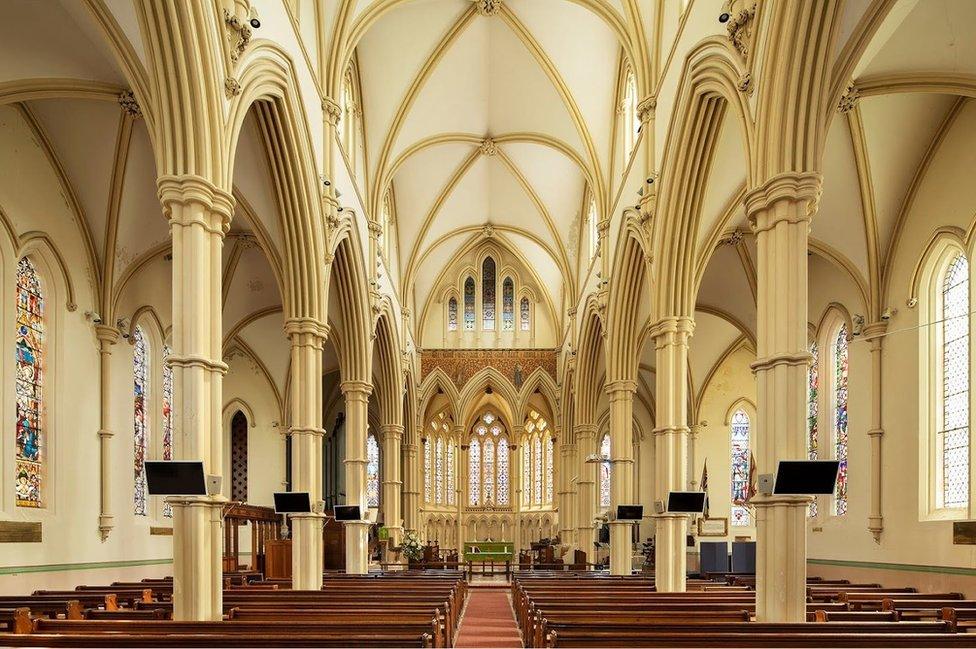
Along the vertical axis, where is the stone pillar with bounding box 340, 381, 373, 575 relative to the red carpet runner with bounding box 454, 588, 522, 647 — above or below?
above

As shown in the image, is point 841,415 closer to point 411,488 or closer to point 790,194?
point 790,194

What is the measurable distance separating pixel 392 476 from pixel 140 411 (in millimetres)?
9855

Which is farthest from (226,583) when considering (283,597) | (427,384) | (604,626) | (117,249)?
(427,384)

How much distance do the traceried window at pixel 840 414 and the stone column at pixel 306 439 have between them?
11.0 meters

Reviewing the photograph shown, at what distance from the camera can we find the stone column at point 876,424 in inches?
656

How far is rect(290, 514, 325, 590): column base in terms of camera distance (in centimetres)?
1524

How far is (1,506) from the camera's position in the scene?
13695mm

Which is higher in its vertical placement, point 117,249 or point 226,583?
point 117,249

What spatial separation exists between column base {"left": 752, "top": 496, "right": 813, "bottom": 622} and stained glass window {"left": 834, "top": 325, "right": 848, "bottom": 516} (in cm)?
1013

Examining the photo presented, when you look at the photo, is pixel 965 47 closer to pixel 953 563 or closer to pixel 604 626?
pixel 953 563

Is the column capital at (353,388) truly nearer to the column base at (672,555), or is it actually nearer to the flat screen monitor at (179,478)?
the column base at (672,555)

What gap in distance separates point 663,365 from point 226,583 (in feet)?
28.3

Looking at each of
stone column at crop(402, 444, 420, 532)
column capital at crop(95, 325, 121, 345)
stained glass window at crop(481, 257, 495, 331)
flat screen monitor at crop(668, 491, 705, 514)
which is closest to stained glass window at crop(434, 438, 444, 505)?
stone column at crop(402, 444, 420, 532)

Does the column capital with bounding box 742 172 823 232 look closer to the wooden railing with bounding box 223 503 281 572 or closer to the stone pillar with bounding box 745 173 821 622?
the stone pillar with bounding box 745 173 821 622
